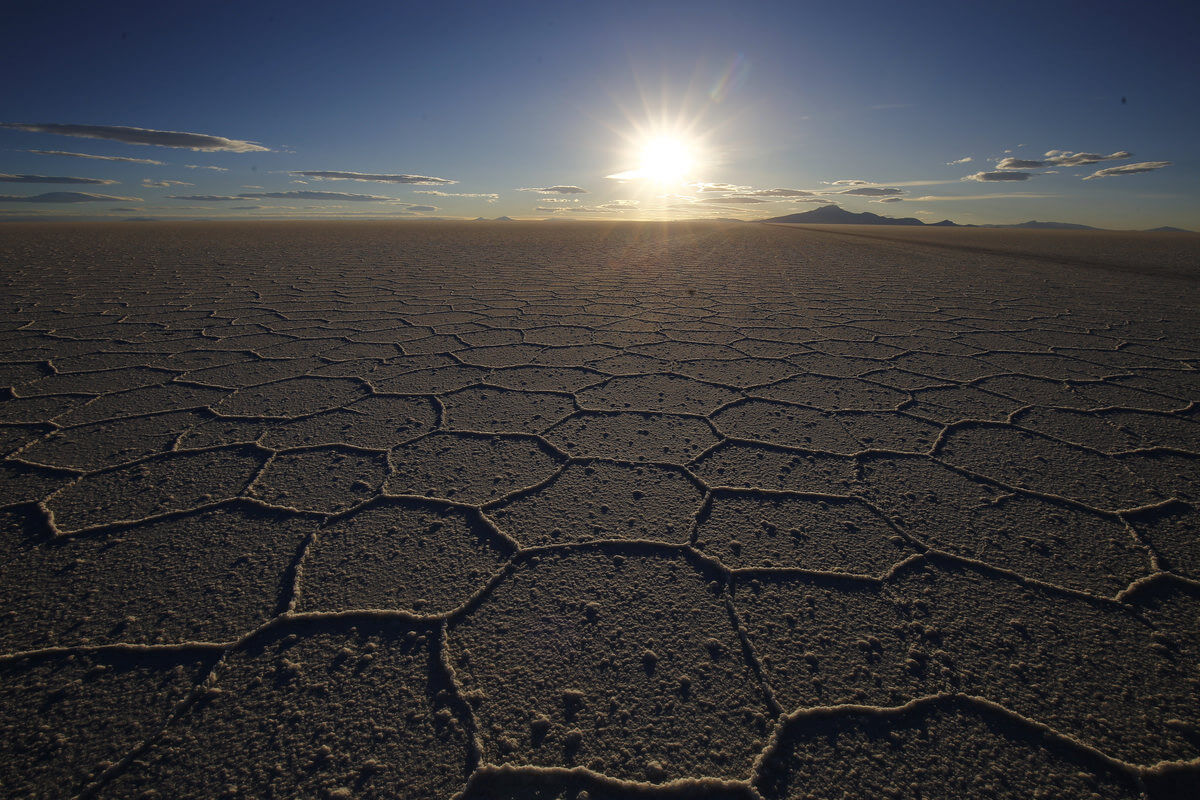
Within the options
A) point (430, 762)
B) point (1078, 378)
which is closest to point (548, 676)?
point (430, 762)

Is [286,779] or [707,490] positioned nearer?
[286,779]

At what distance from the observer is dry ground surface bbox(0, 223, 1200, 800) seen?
73cm

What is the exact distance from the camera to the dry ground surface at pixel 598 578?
728mm

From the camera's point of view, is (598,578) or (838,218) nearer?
(598,578)

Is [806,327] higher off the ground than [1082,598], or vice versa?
[806,327]

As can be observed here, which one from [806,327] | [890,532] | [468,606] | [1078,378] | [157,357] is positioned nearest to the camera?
[468,606]

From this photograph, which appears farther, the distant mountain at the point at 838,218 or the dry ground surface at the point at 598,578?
the distant mountain at the point at 838,218

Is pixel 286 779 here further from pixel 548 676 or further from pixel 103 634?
pixel 103 634

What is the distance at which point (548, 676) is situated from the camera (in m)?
0.85

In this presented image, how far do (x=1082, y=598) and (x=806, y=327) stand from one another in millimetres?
2507

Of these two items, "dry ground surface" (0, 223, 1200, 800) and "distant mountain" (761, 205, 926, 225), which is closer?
"dry ground surface" (0, 223, 1200, 800)

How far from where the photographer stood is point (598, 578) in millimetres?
1068

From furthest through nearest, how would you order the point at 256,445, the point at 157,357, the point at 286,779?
1. the point at 157,357
2. the point at 256,445
3. the point at 286,779

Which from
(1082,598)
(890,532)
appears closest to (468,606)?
(890,532)
